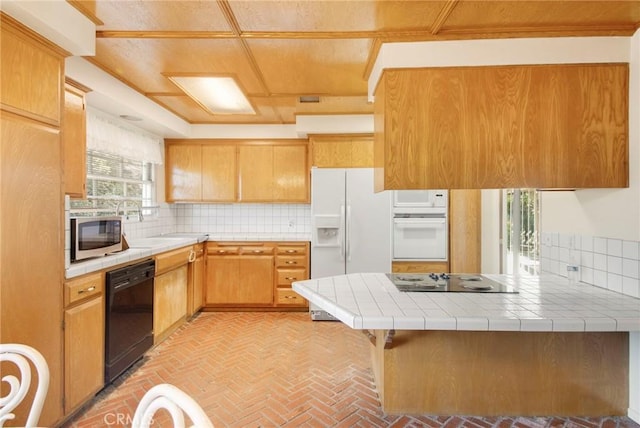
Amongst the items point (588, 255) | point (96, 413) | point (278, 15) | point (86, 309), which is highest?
point (278, 15)

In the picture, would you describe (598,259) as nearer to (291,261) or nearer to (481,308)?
(481,308)

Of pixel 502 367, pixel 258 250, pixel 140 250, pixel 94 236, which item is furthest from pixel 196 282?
pixel 502 367

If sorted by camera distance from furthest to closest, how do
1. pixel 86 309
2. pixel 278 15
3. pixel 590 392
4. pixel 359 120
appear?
pixel 359 120, pixel 86 309, pixel 590 392, pixel 278 15

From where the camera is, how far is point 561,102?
2.02m

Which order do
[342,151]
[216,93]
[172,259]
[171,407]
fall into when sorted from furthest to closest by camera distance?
[342,151]
[172,259]
[216,93]
[171,407]

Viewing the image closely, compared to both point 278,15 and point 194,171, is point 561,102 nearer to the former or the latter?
point 278,15

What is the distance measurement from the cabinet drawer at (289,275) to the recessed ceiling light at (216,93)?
6.50 feet

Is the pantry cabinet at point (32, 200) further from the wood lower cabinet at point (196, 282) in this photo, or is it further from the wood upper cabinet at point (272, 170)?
the wood upper cabinet at point (272, 170)

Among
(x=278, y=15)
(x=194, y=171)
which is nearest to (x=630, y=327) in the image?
(x=278, y=15)

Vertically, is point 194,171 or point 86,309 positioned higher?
point 194,171

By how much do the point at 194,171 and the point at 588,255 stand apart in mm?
4268

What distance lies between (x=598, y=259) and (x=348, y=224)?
7.48 ft

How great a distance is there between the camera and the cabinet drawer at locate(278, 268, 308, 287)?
164 inches

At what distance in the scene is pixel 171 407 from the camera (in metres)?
0.84
